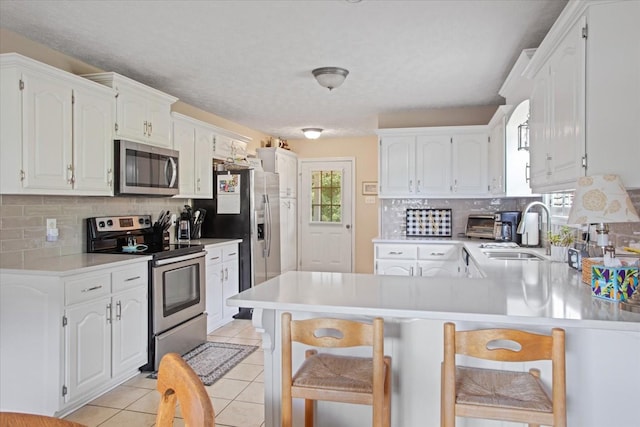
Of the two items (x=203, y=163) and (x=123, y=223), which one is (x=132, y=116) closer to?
(x=123, y=223)

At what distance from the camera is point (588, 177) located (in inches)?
66.2

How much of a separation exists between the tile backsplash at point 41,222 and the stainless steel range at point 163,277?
9 cm

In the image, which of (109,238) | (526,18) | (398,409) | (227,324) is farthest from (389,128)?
(398,409)

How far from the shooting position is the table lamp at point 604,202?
1615 millimetres

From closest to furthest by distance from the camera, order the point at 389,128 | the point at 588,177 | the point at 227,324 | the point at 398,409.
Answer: the point at 588,177, the point at 398,409, the point at 227,324, the point at 389,128

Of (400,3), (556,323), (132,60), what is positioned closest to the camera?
(556,323)

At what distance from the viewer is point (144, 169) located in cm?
351

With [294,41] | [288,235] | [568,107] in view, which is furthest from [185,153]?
[568,107]

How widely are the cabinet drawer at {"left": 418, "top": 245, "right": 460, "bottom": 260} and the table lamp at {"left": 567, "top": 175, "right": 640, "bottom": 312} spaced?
283 centimetres

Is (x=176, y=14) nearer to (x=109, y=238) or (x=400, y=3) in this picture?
(x=400, y=3)

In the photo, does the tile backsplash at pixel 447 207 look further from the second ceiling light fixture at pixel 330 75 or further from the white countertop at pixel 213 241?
the second ceiling light fixture at pixel 330 75

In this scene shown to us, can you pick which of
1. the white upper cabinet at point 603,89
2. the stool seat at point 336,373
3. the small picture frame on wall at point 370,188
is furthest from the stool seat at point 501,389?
the small picture frame on wall at point 370,188

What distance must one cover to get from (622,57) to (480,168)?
10.3 ft

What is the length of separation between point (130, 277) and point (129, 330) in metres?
0.37
